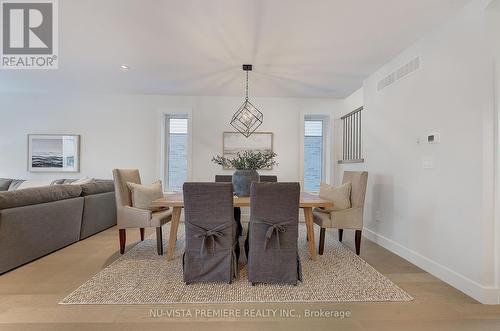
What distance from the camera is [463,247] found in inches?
83.1

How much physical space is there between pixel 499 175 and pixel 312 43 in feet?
6.74

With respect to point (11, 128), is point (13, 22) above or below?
above

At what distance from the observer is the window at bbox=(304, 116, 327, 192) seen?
520 cm

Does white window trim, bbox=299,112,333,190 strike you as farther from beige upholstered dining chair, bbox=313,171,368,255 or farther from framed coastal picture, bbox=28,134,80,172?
framed coastal picture, bbox=28,134,80,172

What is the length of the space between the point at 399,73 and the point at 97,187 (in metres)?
4.49

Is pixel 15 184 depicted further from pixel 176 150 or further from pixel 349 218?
pixel 349 218

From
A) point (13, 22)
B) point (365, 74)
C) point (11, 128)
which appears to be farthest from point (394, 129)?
point (11, 128)

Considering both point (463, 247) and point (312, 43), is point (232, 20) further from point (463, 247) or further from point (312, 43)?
point (463, 247)

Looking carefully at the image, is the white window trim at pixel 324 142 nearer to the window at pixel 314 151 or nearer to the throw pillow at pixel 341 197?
the window at pixel 314 151

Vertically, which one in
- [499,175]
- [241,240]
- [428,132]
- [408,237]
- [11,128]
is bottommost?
[241,240]

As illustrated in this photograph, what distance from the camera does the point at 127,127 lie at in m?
4.87

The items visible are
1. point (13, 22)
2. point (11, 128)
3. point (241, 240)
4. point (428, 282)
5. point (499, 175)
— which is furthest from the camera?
point (11, 128)

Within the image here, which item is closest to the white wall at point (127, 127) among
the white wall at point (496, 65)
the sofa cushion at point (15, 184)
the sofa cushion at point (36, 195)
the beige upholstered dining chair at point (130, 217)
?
the sofa cushion at point (15, 184)

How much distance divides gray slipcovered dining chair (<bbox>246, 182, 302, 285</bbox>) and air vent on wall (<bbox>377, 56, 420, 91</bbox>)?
2003mm
